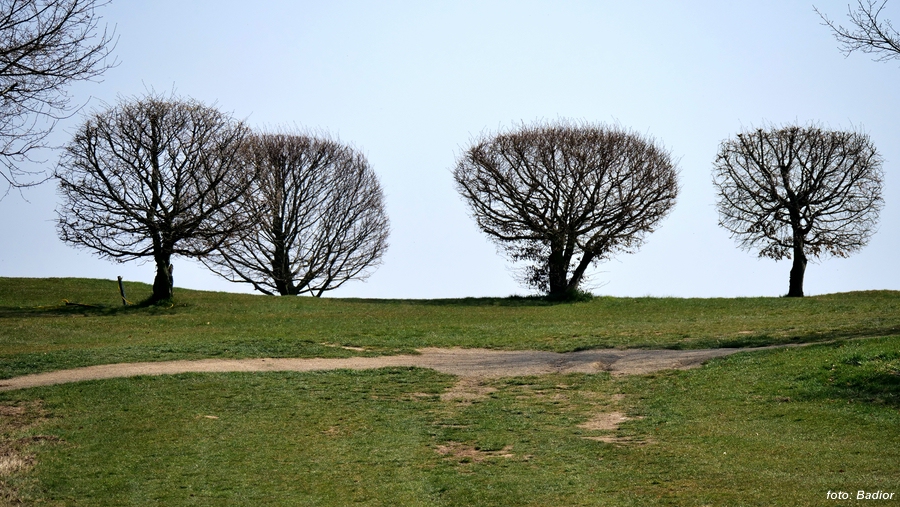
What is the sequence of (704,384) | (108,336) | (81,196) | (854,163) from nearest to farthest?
(704,384) < (108,336) < (81,196) < (854,163)

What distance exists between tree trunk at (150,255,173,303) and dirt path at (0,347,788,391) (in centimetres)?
1623

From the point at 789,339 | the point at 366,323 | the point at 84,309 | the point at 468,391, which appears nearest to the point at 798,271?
the point at 789,339

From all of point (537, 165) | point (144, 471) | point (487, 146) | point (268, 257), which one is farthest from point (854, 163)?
point (144, 471)

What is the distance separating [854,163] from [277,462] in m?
37.9

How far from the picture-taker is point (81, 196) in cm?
3550

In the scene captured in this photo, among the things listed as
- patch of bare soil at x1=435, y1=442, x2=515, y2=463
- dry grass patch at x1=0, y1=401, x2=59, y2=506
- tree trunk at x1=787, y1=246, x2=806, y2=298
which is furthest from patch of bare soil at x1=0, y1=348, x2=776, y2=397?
tree trunk at x1=787, y1=246, x2=806, y2=298

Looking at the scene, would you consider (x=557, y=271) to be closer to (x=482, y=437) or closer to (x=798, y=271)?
(x=798, y=271)

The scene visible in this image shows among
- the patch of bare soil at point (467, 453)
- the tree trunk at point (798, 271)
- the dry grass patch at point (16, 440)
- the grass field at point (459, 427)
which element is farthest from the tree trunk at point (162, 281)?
the tree trunk at point (798, 271)

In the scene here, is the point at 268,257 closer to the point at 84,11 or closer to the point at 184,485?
the point at 84,11

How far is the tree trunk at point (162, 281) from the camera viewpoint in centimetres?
3666

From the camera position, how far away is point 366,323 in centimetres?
3111

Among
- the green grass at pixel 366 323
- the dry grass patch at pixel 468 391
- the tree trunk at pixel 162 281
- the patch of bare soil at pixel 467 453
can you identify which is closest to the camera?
the patch of bare soil at pixel 467 453

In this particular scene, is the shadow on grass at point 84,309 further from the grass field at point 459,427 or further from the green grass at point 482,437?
the green grass at point 482,437

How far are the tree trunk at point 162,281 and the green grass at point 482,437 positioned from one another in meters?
18.8
